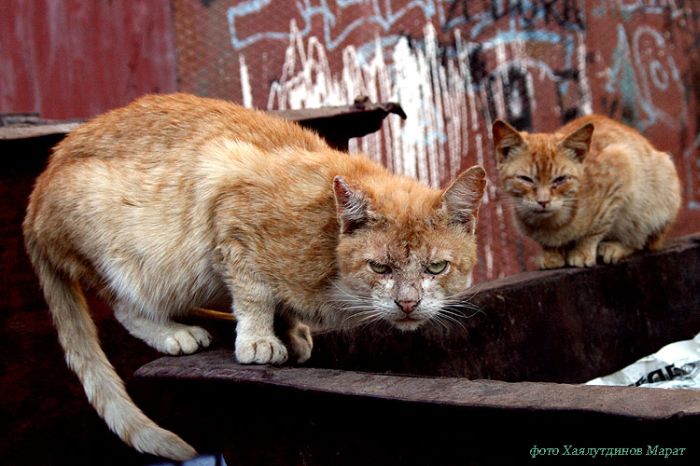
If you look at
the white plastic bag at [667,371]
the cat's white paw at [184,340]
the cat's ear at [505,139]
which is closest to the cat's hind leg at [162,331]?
the cat's white paw at [184,340]

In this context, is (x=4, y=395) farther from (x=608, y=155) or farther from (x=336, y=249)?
(x=608, y=155)

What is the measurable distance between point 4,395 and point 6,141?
92 cm

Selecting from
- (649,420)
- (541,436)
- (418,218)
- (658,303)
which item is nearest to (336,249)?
(418,218)

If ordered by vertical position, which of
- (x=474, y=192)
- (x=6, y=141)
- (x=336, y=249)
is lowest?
(x=336, y=249)

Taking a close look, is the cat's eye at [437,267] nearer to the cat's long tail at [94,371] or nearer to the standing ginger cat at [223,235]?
the standing ginger cat at [223,235]

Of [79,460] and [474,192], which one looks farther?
[79,460]

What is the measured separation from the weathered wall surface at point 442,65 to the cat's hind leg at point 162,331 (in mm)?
2614

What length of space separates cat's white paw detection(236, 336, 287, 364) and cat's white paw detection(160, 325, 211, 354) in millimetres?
306

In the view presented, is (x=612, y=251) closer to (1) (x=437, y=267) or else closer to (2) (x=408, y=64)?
(1) (x=437, y=267)

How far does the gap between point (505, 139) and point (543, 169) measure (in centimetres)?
27

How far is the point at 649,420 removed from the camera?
3.97 feet

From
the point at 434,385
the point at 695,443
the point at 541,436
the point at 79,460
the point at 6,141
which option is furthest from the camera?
the point at 79,460

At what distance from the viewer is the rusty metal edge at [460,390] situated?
1.27 meters

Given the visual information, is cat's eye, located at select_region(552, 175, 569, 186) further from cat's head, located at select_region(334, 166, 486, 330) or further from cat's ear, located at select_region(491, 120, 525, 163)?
cat's head, located at select_region(334, 166, 486, 330)
